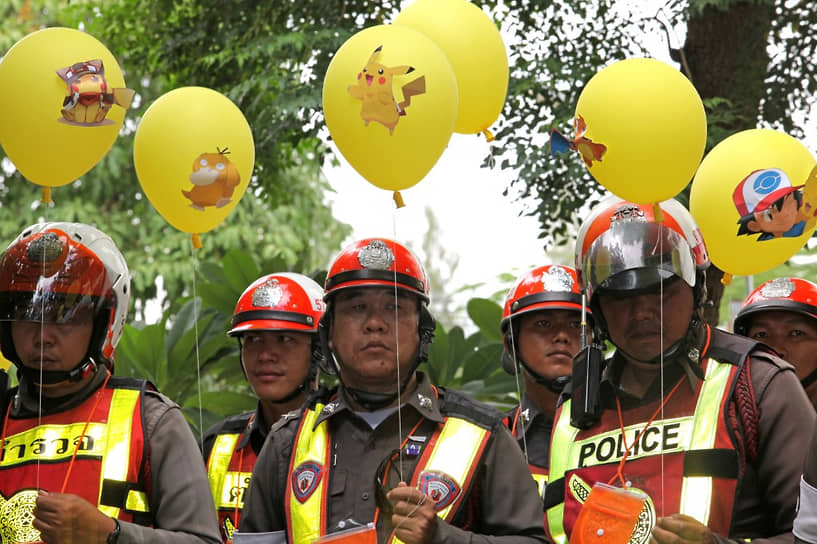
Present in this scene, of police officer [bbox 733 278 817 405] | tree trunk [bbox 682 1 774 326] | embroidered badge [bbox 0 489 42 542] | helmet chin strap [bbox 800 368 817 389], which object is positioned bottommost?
embroidered badge [bbox 0 489 42 542]

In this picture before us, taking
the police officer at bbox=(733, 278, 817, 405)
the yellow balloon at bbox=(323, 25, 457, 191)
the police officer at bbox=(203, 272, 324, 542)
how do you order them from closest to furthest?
the yellow balloon at bbox=(323, 25, 457, 191)
the police officer at bbox=(733, 278, 817, 405)
the police officer at bbox=(203, 272, 324, 542)

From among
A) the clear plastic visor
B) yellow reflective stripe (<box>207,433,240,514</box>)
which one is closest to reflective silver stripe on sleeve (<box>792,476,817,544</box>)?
the clear plastic visor

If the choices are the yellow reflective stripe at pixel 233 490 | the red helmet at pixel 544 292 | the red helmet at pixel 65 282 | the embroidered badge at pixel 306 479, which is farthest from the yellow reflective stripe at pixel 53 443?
the red helmet at pixel 544 292

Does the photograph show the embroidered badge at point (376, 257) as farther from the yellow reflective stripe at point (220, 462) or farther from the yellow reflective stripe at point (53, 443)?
the yellow reflective stripe at point (220, 462)

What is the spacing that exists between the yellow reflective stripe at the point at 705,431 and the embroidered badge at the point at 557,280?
250 centimetres

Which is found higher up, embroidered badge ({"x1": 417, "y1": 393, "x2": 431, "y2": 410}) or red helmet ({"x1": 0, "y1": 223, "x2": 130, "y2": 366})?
red helmet ({"x1": 0, "y1": 223, "x2": 130, "y2": 366})

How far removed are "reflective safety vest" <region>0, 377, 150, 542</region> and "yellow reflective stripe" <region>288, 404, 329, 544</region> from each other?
56cm

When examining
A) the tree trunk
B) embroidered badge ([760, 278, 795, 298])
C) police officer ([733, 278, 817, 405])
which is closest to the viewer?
police officer ([733, 278, 817, 405])

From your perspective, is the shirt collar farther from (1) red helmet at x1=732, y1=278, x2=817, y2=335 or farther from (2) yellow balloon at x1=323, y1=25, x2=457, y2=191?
(1) red helmet at x1=732, y1=278, x2=817, y2=335

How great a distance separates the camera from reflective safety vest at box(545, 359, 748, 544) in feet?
13.4

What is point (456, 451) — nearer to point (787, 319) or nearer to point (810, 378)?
point (810, 378)

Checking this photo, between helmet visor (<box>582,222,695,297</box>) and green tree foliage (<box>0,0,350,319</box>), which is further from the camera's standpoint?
green tree foliage (<box>0,0,350,319</box>)

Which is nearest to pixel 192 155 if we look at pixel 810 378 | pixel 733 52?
pixel 810 378

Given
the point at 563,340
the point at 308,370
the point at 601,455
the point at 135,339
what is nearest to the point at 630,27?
the point at 563,340
